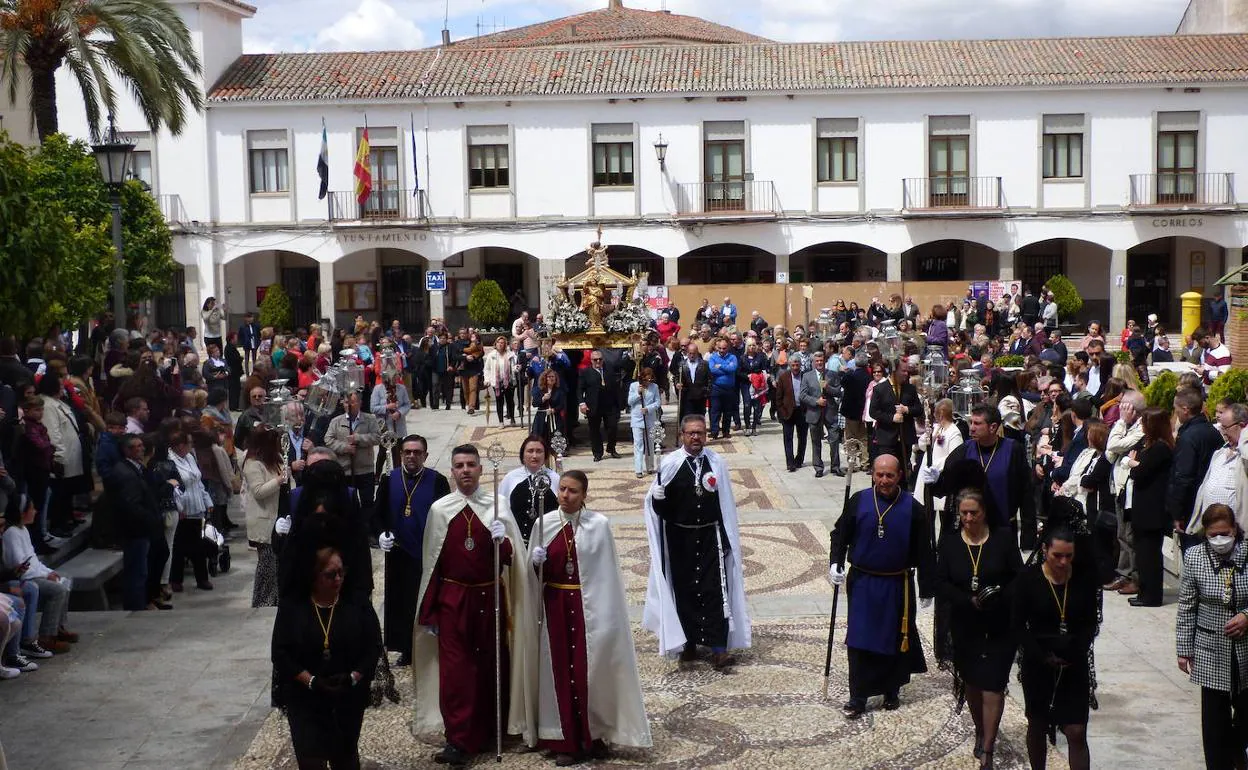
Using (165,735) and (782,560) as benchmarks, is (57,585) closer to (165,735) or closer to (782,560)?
(165,735)

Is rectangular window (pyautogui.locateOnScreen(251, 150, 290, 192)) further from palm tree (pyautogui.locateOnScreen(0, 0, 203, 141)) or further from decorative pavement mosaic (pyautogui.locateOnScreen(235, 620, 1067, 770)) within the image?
decorative pavement mosaic (pyautogui.locateOnScreen(235, 620, 1067, 770))

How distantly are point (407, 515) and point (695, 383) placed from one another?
10628 mm

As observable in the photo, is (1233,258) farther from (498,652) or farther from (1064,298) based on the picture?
(498,652)

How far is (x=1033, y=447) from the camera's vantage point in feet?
44.4

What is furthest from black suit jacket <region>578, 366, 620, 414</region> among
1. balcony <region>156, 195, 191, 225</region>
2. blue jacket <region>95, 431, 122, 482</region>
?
balcony <region>156, 195, 191, 225</region>

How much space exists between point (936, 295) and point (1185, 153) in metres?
8.17

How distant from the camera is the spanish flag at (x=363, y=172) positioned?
1406 inches

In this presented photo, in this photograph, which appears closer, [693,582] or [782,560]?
[693,582]

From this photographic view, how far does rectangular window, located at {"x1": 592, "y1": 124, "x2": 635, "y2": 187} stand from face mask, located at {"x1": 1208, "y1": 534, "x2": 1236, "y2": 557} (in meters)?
30.9

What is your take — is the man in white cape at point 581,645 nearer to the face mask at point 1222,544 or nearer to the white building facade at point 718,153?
the face mask at point 1222,544

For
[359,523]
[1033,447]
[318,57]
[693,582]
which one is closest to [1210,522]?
[693,582]

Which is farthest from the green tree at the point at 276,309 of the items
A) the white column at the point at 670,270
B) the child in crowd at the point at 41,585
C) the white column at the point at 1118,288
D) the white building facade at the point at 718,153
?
the child in crowd at the point at 41,585

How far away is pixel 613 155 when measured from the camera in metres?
37.2

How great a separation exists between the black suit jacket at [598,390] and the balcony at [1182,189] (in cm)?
2233
